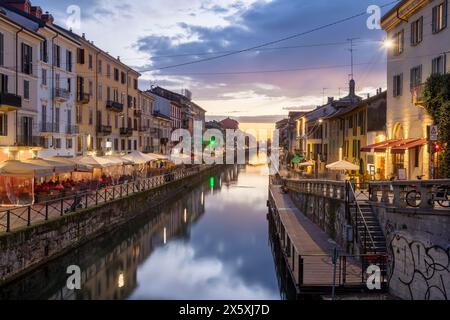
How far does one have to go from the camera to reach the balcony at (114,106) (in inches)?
1906

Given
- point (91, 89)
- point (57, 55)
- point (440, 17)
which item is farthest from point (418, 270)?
point (91, 89)

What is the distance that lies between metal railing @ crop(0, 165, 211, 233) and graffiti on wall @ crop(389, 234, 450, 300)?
1261cm

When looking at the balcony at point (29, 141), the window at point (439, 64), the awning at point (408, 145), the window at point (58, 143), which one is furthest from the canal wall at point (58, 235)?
the window at point (439, 64)

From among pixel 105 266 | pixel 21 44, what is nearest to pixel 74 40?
pixel 21 44

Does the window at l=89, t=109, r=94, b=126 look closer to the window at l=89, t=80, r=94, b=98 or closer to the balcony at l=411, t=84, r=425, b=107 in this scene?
the window at l=89, t=80, r=94, b=98

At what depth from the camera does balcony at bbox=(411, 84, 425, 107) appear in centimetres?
2127

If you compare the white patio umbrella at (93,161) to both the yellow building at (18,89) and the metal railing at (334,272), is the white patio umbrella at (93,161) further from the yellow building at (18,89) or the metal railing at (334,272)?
the metal railing at (334,272)

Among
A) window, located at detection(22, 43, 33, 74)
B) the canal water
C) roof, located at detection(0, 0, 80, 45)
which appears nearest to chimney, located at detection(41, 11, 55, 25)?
roof, located at detection(0, 0, 80, 45)

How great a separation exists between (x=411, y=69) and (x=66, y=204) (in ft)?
61.2

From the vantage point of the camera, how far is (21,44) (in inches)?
1163

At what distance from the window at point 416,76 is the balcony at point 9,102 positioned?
21.7 m

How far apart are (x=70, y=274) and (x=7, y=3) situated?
76.2ft

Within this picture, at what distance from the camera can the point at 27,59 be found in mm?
30484

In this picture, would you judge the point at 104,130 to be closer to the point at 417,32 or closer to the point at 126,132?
the point at 126,132
